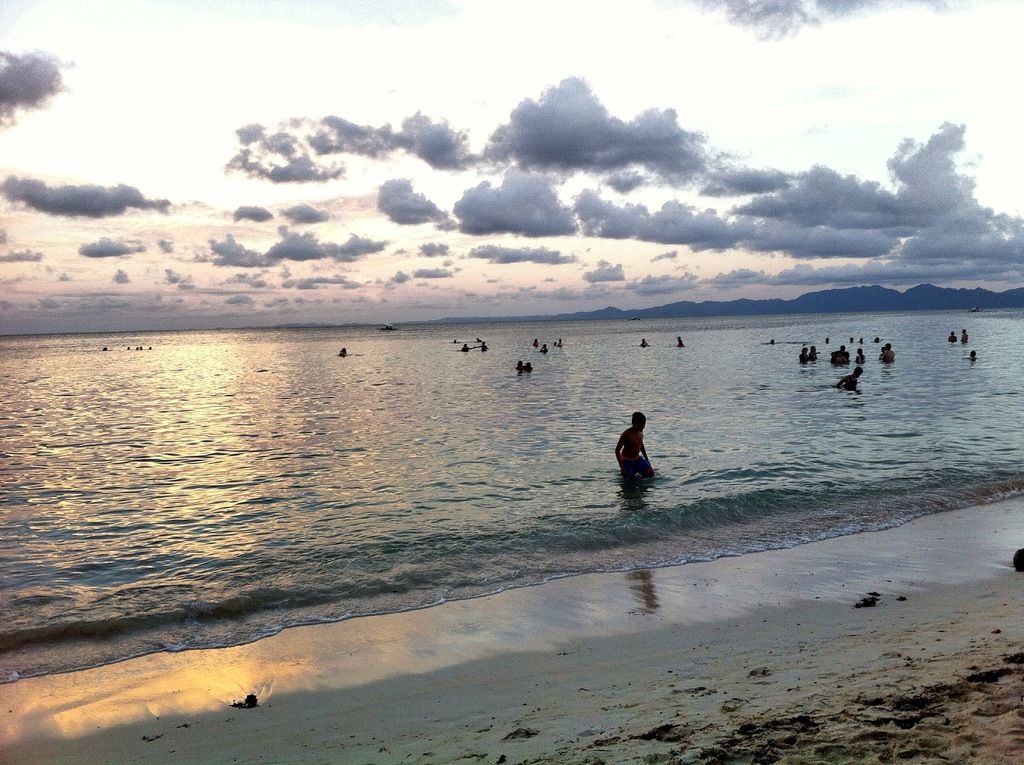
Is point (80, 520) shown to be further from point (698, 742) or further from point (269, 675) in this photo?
point (698, 742)

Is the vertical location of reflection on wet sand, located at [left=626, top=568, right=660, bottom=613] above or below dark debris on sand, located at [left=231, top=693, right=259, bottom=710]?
below

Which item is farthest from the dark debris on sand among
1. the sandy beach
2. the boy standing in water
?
the boy standing in water

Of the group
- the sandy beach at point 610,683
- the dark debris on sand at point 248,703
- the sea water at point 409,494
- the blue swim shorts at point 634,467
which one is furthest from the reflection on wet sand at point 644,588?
the blue swim shorts at point 634,467

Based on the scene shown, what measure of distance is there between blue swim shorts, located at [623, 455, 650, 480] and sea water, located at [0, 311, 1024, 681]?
0.29 m

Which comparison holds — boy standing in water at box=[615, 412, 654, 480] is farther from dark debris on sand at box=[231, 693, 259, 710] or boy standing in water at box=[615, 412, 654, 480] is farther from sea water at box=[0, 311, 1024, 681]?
dark debris on sand at box=[231, 693, 259, 710]

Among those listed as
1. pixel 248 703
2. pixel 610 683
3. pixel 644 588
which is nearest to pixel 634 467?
pixel 644 588

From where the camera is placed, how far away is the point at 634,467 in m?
16.1

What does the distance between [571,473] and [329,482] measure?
6031 millimetres

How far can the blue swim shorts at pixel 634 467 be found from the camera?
16062 mm

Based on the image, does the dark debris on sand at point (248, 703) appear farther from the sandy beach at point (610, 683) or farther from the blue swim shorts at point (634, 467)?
the blue swim shorts at point (634, 467)

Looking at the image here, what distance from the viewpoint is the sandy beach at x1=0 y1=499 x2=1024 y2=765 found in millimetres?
4871

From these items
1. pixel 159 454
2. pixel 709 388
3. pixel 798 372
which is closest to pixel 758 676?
pixel 159 454

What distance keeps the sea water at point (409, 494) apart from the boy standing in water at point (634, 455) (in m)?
0.39

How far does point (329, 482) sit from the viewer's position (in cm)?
1703
